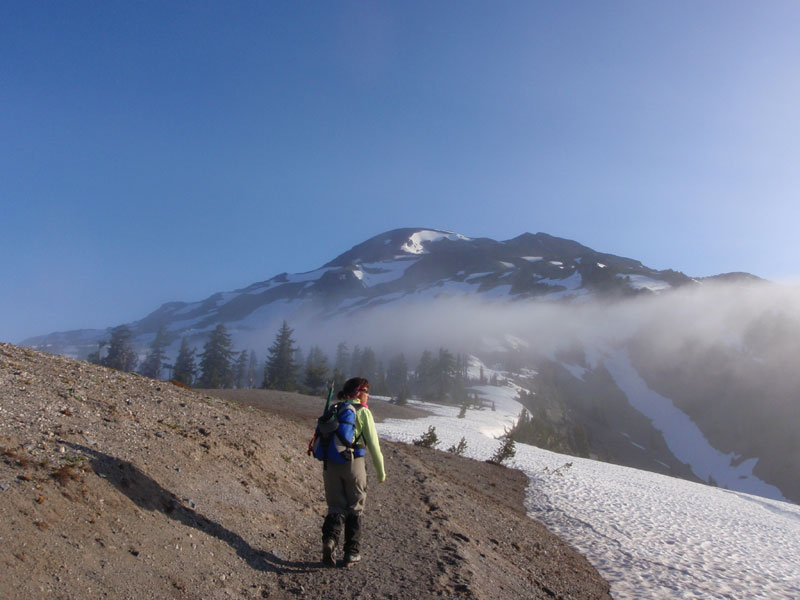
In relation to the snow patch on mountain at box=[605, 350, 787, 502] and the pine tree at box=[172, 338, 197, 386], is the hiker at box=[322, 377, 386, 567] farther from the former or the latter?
the snow patch on mountain at box=[605, 350, 787, 502]

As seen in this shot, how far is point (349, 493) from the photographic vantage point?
20.8 feet

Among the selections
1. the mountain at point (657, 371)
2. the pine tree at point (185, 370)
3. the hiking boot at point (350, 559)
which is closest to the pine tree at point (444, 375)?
the mountain at point (657, 371)

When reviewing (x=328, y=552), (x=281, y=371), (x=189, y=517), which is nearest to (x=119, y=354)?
(x=281, y=371)

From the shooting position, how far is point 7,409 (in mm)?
6719

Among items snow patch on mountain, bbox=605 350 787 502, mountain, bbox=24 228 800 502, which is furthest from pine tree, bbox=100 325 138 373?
snow patch on mountain, bbox=605 350 787 502

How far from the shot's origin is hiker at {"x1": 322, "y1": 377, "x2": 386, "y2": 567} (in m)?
6.31

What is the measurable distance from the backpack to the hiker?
58 mm

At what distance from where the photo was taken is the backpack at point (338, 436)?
6.26 meters

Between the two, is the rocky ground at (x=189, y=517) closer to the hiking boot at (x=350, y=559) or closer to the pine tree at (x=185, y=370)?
the hiking boot at (x=350, y=559)

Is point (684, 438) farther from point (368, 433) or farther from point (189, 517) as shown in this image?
point (189, 517)

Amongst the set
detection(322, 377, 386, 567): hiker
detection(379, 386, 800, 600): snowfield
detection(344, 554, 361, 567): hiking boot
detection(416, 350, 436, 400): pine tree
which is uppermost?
detection(322, 377, 386, 567): hiker

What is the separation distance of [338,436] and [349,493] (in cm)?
71

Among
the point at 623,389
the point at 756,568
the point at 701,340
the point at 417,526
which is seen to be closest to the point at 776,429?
the point at 623,389

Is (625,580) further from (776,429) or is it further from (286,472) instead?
(776,429)
